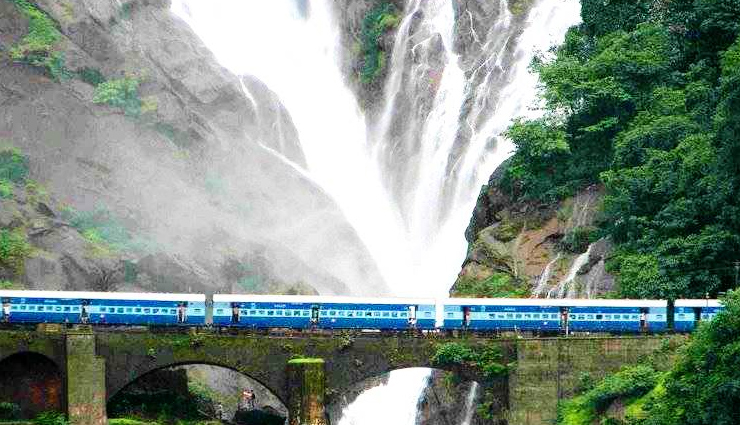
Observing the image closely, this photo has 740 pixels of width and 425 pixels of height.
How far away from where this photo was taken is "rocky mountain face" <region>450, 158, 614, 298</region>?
87.1 m

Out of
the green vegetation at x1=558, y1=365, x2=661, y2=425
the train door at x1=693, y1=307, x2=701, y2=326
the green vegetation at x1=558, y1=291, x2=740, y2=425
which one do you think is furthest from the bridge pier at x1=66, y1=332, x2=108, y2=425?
the train door at x1=693, y1=307, x2=701, y2=326

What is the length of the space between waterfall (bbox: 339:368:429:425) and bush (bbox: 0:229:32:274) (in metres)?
17.6

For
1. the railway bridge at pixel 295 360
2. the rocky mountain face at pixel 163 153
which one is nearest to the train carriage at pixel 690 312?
the railway bridge at pixel 295 360

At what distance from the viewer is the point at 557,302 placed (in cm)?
7988

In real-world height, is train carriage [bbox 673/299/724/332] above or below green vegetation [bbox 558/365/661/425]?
above

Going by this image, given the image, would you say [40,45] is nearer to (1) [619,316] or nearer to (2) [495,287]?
(2) [495,287]

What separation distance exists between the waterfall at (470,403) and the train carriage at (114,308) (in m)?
13.7

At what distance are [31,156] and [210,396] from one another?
19.5 meters

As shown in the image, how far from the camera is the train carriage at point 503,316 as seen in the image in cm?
8000

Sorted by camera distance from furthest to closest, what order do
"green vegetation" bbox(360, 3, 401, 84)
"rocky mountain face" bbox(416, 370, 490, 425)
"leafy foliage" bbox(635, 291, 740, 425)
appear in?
"green vegetation" bbox(360, 3, 401, 84)
"rocky mountain face" bbox(416, 370, 490, 425)
"leafy foliage" bbox(635, 291, 740, 425)

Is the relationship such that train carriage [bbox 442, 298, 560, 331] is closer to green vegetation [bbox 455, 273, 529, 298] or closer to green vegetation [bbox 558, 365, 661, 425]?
green vegetation [bbox 558, 365, 661, 425]

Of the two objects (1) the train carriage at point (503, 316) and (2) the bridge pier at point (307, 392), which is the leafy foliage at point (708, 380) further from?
(2) the bridge pier at point (307, 392)

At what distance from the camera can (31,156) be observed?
100 metres

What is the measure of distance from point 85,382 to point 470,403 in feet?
60.7
